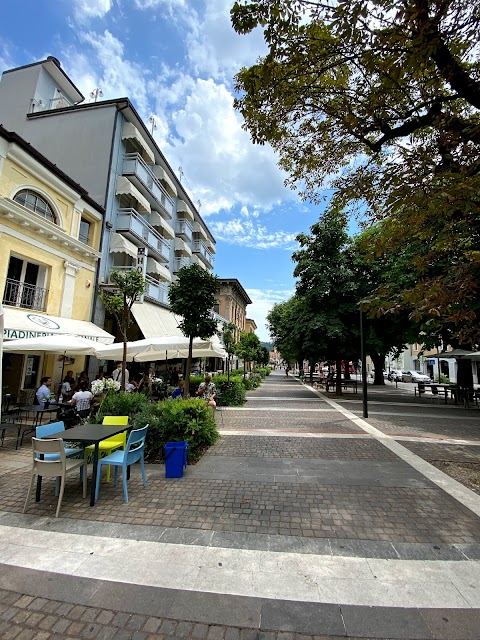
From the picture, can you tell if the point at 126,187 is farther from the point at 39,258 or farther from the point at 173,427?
the point at 173,427

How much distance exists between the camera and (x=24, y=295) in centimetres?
1270

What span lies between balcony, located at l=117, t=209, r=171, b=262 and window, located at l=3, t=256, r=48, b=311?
5.85 m

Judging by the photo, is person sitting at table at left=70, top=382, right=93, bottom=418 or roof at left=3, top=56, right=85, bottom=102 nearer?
person sitting at table at left=70, top=382, right=93, bottom=418

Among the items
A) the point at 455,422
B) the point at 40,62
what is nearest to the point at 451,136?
the point at 455,422

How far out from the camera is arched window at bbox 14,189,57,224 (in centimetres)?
1251

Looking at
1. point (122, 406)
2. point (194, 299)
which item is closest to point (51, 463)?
point (122, 406)

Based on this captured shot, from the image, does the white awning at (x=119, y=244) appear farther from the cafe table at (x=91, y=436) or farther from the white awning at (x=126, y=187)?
the cafe table at (x=91, y=436)

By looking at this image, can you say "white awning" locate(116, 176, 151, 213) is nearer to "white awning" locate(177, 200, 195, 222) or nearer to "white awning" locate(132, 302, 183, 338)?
"white awning" locate(132, 302, 183, 338)

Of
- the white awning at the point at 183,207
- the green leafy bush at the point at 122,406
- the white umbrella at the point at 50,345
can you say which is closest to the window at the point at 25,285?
the white umbrella at the point at 50,345

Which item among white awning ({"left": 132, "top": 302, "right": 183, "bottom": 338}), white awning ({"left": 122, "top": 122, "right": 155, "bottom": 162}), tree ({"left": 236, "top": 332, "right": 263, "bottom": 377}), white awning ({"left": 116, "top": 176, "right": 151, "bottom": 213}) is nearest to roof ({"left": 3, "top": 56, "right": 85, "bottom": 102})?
white awning ({"left": 122, "top": 122, "right": 155, "bottom": 162})

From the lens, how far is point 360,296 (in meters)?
17.6

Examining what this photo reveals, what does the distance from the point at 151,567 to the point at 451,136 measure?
6.38 m

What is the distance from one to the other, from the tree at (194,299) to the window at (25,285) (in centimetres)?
675

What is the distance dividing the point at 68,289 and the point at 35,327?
4.85 m
